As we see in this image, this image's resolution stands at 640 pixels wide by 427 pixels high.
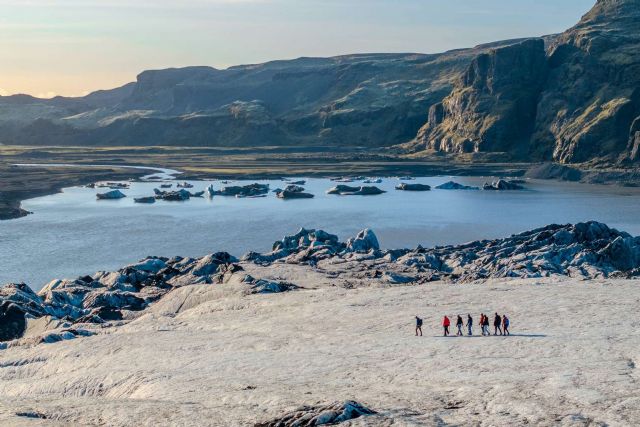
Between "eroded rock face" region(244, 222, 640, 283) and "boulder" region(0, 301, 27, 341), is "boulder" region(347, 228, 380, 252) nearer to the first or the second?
"eroded rock face" region(244, 222, 640, 283)

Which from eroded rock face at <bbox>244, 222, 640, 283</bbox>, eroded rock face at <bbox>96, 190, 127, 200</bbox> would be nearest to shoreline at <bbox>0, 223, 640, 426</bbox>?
eroded rock face at <bbox>244, 222, 640, 283</bbox>

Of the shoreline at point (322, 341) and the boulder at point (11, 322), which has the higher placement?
the shoreline at point (322, 341)

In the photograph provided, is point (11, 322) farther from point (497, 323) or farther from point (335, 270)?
point (497, 323)

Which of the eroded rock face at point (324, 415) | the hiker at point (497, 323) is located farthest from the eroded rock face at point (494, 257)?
the eroded rock face at point (324, 415)

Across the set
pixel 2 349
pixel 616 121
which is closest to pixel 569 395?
pixel 2 349

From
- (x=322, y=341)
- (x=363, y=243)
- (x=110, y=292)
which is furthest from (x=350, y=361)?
(x=363, y=243)

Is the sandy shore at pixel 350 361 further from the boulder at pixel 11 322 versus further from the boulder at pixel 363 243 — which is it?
the boulder at pixel 363 243

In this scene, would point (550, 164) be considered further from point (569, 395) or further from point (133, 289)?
point (569, 395)
